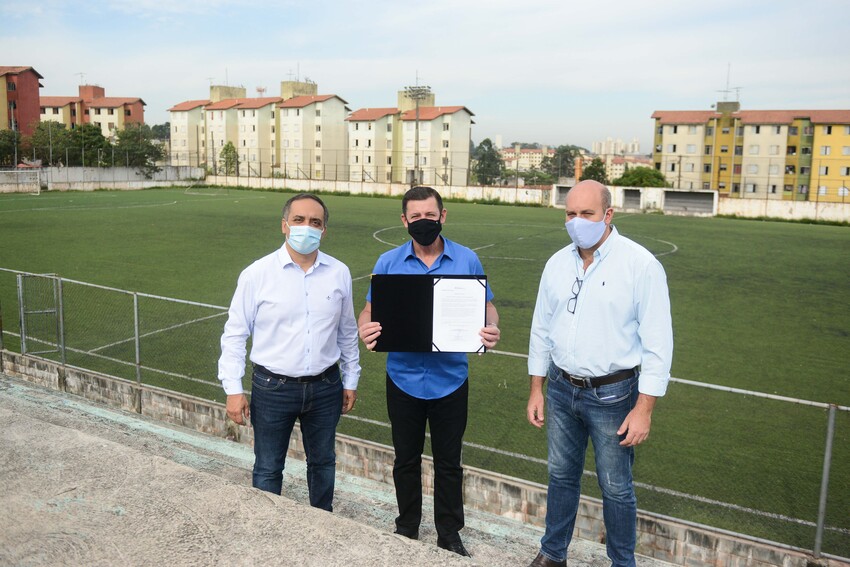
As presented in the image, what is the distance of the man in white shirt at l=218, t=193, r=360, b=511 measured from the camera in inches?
172

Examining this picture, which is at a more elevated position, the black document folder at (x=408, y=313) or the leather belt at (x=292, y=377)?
the black document folder at (x=408, y=313)

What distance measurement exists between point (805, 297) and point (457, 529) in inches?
591

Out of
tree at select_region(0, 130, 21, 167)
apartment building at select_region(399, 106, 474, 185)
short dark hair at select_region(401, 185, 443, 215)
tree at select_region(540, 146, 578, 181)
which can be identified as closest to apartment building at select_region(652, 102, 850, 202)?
tree at select_region(540, 146, 578, 181)

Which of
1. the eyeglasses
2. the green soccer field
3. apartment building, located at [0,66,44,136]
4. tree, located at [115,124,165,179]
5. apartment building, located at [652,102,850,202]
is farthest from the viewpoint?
apartment building, located at [0,66,44,136]

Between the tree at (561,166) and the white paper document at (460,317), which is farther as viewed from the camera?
the tree at (561,166)

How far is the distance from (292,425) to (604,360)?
1872 millimetres

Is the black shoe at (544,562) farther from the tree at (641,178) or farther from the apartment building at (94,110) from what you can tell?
the apartment building at (94,110)

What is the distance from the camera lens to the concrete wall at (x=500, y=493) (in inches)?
177

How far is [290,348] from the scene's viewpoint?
172 inches

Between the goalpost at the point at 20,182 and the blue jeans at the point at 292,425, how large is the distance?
4987 cm

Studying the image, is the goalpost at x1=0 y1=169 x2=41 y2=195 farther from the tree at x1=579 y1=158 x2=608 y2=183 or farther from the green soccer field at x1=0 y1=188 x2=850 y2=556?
the tree at x1=579 y1=158 x2=608 y2=183

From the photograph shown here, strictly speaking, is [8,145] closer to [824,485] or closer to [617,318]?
[617,318]

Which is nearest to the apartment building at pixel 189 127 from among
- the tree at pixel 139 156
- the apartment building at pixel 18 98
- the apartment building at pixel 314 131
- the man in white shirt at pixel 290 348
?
the apartment building at pixel 314 131

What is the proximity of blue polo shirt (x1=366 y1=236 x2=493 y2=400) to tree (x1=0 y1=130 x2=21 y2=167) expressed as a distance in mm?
77313
